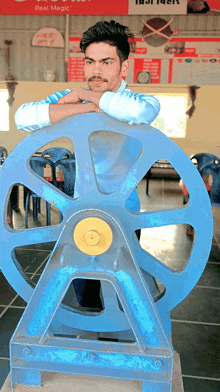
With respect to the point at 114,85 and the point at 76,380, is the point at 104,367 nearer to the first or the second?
the point at 76,380

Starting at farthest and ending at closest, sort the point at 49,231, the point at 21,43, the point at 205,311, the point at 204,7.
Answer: the point at 21,43 → the point at 204,7 → the point at 205,311 → the point at 49,231

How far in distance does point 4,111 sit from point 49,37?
1901 millimetres

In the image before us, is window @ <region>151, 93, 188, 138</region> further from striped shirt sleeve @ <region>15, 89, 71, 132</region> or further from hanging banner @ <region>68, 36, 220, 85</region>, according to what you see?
striped shirt sleeve @ <region>15, 89, 71, 132</region>

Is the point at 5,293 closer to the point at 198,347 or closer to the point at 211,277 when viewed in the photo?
the point at 198,347

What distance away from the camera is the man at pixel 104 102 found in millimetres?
957

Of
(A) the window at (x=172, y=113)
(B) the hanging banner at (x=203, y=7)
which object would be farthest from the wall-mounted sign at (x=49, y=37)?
(B) the hanging banner at (x=203, y=7)

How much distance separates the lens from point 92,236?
91cm

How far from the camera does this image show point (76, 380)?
3.36 ft

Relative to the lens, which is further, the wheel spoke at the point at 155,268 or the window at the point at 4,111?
the window at the point at 4,111

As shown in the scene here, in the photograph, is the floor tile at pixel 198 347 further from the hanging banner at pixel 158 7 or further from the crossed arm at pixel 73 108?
the hanging banner at pixel 158 7

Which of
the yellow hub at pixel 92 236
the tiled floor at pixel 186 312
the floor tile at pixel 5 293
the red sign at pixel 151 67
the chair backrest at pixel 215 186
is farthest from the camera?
the red sign at pixel 151 67

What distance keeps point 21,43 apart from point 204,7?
397cm

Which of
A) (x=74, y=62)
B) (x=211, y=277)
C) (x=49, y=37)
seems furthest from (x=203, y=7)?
(x=211, y=277)

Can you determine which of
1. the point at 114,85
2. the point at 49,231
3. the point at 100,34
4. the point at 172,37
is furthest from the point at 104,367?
the point at 172,37
